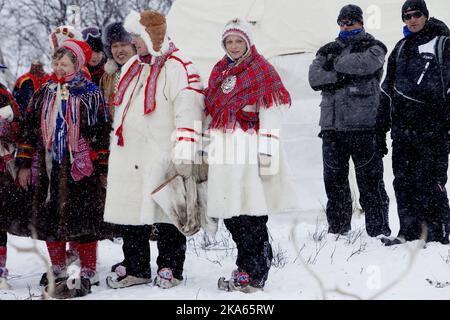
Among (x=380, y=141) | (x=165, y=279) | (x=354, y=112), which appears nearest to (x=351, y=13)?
(x=354, y=112)

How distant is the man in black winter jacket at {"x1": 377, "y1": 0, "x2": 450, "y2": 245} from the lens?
438cm

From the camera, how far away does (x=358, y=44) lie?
4852mm

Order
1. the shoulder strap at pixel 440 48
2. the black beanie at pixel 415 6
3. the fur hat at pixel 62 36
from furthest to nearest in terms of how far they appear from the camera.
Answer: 1. the black beanie at pixel 415 6
2. the shoulder strap at pixel 440 48
3. the fur hat at pixel 62 36

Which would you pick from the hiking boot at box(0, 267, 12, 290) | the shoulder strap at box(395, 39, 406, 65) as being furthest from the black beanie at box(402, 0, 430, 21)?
the hiking boot at box(0, 267, 12, 290)

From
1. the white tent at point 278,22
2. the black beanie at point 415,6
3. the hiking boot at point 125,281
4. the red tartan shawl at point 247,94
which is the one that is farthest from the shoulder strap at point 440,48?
the hiking boot at point 125,281

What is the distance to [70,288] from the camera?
3.30 m

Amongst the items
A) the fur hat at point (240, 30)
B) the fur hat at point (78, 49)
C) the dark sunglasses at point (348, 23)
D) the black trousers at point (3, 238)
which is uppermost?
the dark sunglasses at point (348, 23)

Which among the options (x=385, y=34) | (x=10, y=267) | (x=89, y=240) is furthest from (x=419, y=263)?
(x=385, y=34)

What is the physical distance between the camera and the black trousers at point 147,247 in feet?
11.9

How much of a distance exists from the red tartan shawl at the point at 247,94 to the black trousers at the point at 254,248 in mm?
516

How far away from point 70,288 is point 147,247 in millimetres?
553

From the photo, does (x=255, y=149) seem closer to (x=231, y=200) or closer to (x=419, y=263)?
(x=231, y=200)

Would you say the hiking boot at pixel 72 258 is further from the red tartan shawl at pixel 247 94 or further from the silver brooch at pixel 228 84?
the silver brooch at pixel 228 84
